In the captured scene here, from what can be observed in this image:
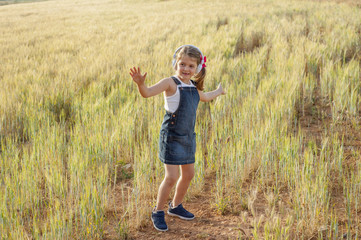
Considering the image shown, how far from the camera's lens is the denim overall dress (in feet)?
6.17

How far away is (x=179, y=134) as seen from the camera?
6.20 ft

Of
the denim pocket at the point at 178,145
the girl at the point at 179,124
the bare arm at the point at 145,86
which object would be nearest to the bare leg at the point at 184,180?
the girl at the point at 179,124

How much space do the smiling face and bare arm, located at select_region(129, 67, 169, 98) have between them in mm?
114

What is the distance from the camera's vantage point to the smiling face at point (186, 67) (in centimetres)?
191

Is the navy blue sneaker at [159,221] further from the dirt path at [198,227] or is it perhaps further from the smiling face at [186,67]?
the smiling face at [186,67]

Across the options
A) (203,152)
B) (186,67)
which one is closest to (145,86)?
(186,67)

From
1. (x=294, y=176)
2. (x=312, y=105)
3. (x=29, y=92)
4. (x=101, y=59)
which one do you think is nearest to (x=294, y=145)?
(x=294, y=176)

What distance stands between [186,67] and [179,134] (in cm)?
39

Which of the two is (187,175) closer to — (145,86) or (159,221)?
(159,221)

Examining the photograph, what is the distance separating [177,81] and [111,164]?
3.19 feet

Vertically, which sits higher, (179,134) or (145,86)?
(145,86)

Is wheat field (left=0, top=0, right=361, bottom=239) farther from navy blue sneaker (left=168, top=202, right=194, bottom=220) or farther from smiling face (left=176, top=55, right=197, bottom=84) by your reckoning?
smiling face (left=176, top=55, right=197, bottom=84)

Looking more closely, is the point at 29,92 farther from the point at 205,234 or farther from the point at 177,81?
the point at 205,234

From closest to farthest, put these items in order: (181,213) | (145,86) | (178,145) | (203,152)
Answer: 1. (145,86)
2. (178,145)
3. (181,213)
4. (203,152)
